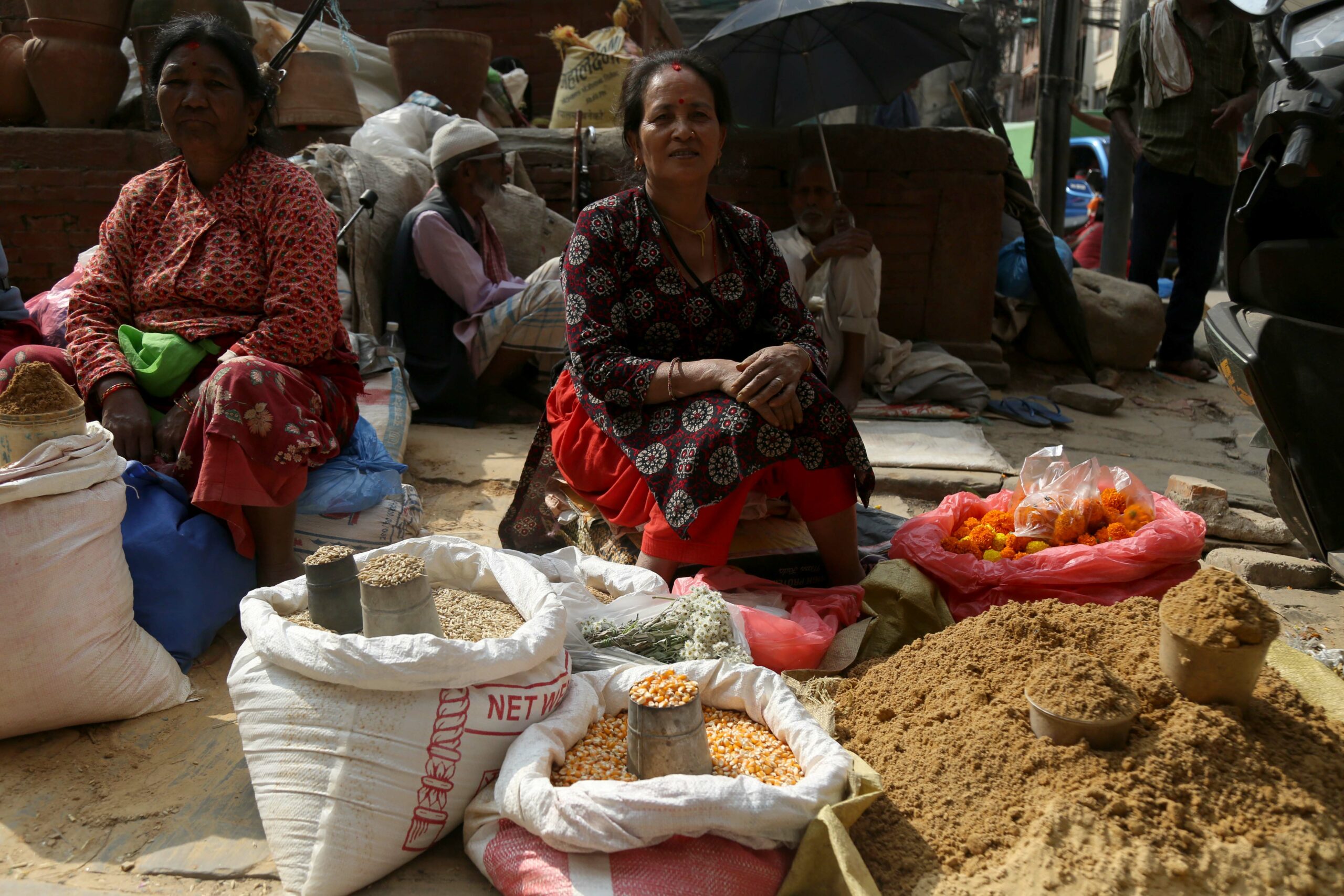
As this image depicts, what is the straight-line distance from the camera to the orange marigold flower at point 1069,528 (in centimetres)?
284

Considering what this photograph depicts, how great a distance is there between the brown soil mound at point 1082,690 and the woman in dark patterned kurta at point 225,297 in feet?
6.30

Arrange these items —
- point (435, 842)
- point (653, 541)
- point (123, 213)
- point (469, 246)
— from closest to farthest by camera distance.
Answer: point (435, 842)
point (653, 541)
point (123, 213)
point (469, 246)

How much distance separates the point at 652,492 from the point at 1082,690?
4.01 feet

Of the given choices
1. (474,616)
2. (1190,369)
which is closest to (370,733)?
(474,616)

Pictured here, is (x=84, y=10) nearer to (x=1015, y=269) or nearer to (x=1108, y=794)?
(x=1015, y=269)

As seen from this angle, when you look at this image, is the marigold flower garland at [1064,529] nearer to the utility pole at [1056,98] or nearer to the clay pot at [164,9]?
the clay pot at [164,9]

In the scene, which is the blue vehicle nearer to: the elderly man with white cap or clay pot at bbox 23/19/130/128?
the elderly man with white cap

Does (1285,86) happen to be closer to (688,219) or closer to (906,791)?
(688,219)

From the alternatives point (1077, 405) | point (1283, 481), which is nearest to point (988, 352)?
point (1077, 405)

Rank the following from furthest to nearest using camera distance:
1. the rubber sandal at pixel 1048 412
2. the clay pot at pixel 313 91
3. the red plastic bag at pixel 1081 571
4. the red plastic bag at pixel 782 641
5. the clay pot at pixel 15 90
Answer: the clay pot at pixel 313 91 < the rubber sandal at pixel 1048 412 < the clay pot at pixel 15 90 < the red plastic bag at pixel 1081 571 < the red plastic bag at pixel 782 641

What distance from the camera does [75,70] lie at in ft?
16.6

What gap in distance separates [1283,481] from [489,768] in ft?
7.88

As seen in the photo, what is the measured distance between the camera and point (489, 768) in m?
1.80

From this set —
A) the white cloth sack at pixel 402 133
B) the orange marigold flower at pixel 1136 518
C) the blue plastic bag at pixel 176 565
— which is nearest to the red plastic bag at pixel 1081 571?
the orange marigold flower at pixel 1136 518
